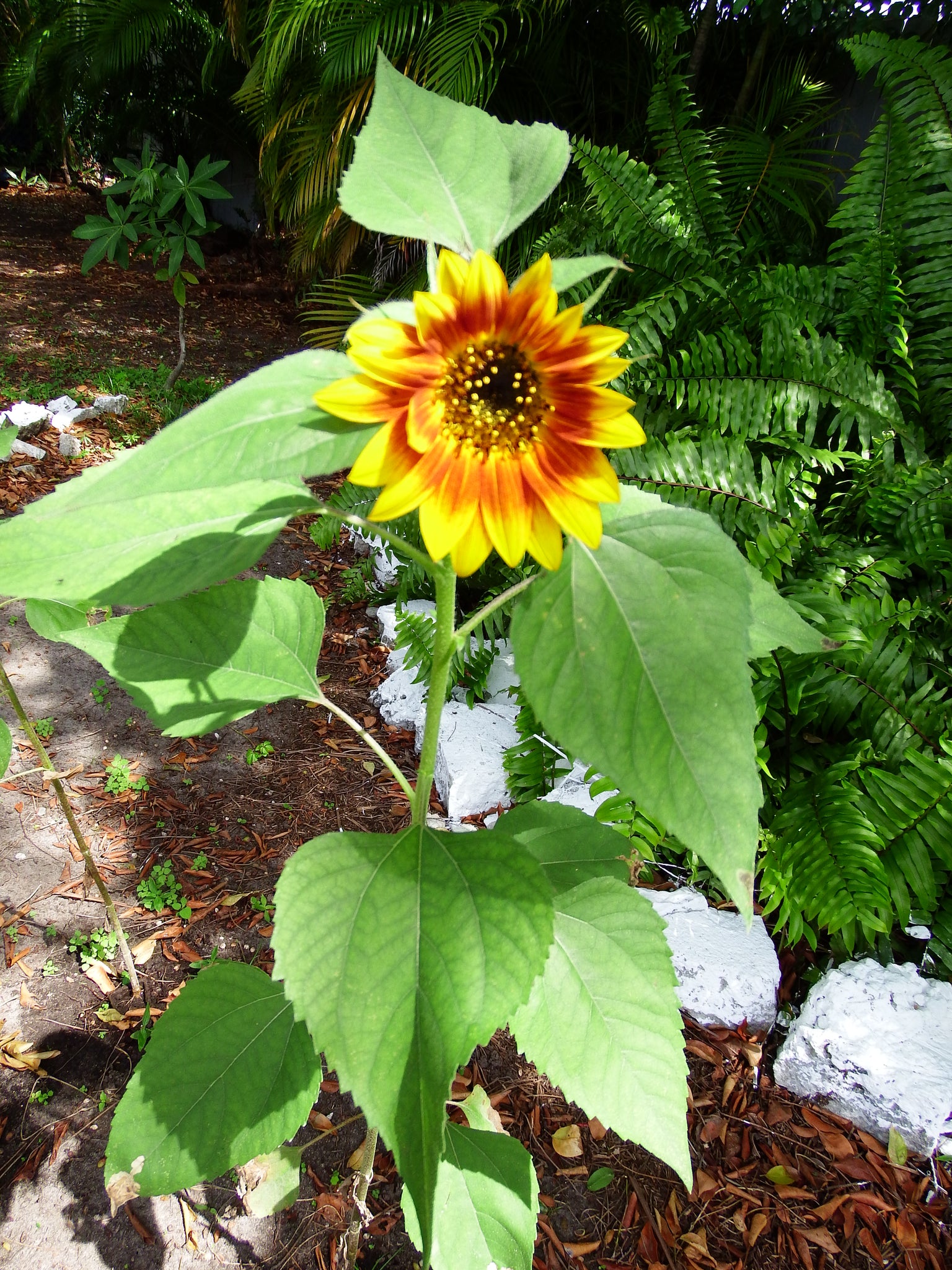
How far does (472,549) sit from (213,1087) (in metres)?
0.88

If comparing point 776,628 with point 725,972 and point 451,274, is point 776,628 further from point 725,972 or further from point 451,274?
point 725,972

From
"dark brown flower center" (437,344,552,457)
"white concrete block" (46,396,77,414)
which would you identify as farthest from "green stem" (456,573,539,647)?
"white concrete block" (46,396,77,414)

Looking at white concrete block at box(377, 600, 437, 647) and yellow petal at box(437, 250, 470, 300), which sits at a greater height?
yellow petal at box(437, 250, 470, 300)

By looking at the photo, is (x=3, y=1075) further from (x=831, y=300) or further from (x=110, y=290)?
(x=110, y=290)

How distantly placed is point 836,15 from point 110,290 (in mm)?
6763

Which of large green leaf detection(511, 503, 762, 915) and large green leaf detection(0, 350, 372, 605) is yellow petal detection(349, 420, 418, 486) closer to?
large green leaf detection(0, 350, 372, 605)

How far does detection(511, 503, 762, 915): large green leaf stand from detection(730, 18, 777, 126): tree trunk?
467cm

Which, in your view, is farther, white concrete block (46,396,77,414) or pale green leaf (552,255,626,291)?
white concrete block (46,396,77,414)

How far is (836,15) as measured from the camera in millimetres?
3711

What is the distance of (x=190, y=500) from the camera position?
0.69 metres

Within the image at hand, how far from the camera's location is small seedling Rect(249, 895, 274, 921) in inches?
80.7

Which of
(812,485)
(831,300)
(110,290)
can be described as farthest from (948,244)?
(110,290)

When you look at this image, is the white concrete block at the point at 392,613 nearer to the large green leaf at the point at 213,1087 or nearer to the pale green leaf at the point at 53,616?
the pale green leaf at the point at 53,616

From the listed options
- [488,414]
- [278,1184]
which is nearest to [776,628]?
[488,414]
